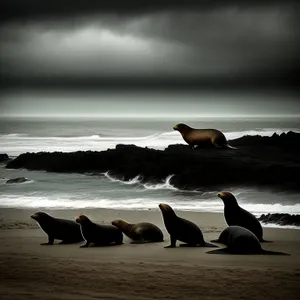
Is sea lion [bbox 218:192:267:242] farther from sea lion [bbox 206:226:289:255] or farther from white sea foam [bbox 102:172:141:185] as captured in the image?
white sea foam [bbox 102:172:141:185]

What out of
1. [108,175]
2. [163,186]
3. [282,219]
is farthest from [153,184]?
[282,219]

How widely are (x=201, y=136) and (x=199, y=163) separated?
19 cm

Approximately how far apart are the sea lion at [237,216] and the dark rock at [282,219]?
7 cm

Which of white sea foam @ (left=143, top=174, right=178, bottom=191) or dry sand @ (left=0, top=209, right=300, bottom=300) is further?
white sea foam @ (left=143, top=174, right=178, bottom=191)

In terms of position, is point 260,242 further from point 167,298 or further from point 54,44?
point 54,44

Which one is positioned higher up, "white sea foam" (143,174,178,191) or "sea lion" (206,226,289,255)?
"white sea foam" (143,174,178,191)

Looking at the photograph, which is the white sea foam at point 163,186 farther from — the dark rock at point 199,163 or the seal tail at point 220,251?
the seal tail at point 220,251

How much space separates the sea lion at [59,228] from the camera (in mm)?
3699

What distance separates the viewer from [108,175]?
3801mm

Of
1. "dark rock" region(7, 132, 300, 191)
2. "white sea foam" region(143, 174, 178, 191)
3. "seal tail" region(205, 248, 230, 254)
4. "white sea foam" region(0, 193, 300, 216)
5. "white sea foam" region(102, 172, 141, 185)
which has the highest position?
"dark rock" region(7, 132, 300, 191)

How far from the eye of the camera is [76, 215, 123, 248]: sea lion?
3.66 meters

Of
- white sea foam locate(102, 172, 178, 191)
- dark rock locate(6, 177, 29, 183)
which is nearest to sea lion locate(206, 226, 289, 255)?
white sea foam locate(102, 172, 178, 191)

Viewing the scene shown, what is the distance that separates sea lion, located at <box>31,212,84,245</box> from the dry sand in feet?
0.17

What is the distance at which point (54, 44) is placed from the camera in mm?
3904
